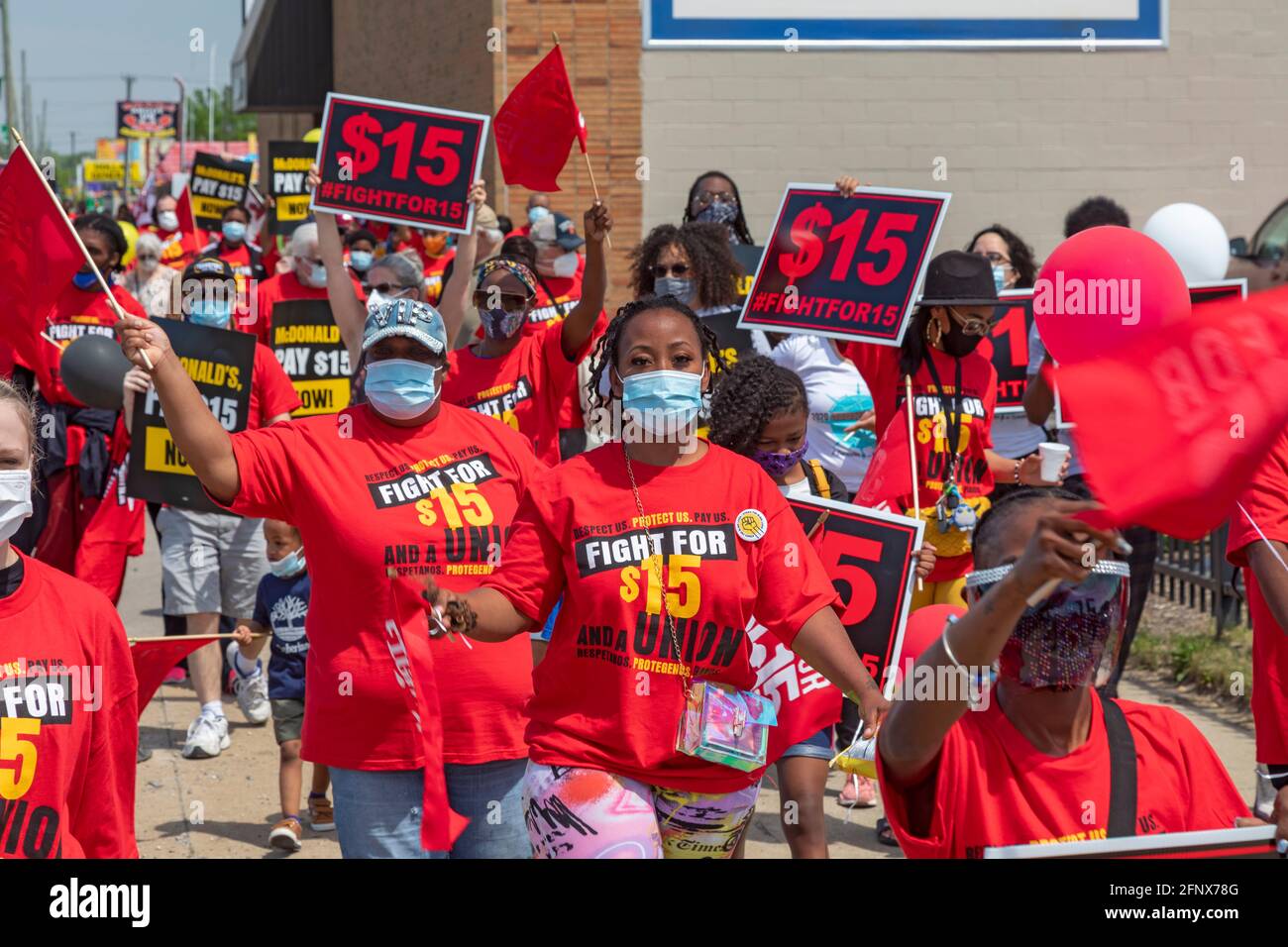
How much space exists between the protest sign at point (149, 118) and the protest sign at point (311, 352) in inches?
2612

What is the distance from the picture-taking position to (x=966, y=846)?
300cm

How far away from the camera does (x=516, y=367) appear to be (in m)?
6.77

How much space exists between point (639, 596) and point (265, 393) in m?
4.14

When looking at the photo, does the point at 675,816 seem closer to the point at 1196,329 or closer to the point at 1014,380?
the point at 1196,329

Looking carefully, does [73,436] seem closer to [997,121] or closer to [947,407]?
[947,407]

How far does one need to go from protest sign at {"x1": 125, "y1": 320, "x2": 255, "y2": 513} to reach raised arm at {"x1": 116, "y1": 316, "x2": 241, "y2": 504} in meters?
3.23

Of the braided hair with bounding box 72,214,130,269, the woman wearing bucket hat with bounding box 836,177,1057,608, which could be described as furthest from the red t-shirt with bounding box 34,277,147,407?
the woman wearing bucket hat with bounding box 836,177,1057,608

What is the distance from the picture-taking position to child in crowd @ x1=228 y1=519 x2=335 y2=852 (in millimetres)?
7062

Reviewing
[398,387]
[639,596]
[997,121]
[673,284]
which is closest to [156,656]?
[398,387]

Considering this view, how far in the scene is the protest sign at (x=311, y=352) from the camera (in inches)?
385

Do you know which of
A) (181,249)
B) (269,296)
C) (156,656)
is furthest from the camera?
(181,249)

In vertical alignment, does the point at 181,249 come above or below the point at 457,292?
above

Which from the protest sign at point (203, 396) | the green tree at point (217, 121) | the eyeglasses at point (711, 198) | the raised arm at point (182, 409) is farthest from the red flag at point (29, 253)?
the green tree at point (217, 121)

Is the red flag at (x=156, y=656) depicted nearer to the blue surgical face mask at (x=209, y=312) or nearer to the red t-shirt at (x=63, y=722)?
the red t-shirt at (x=63, y=722)
